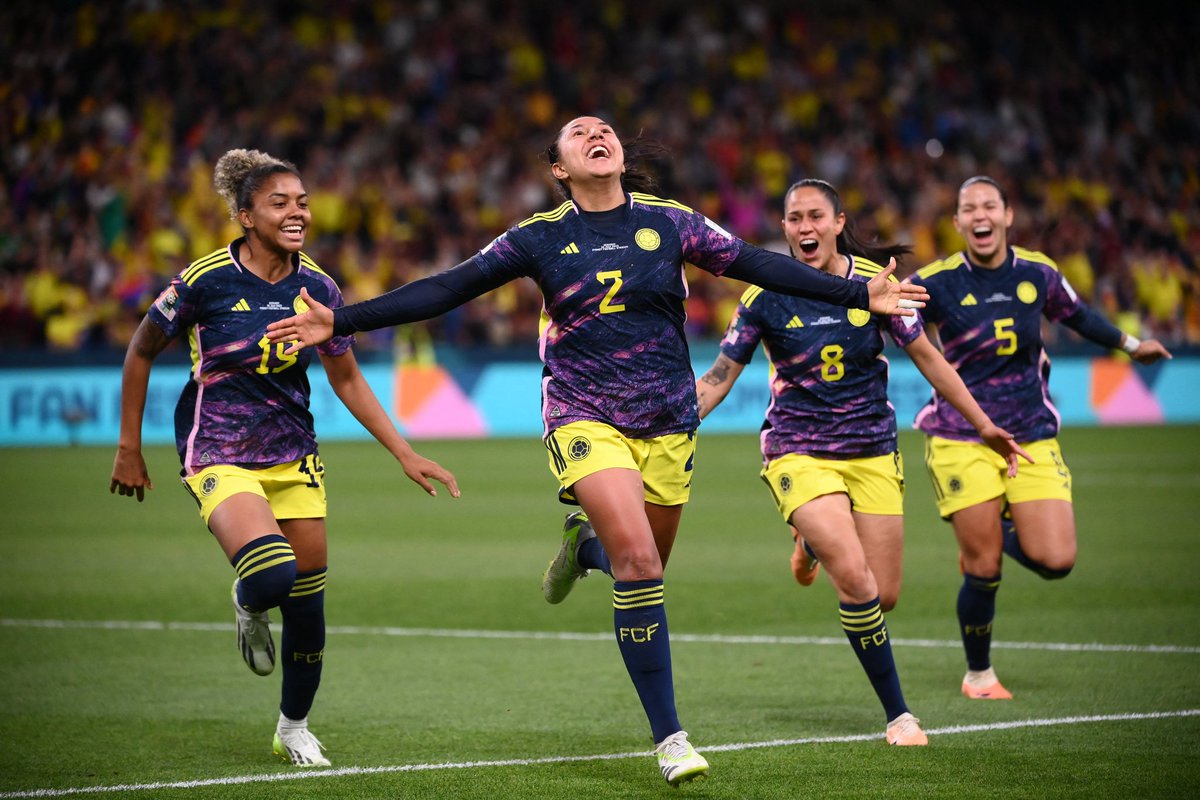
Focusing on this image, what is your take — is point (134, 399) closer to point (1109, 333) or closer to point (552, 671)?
point (552, 671)

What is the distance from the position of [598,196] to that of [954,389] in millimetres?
1852

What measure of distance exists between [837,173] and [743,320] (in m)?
21.5

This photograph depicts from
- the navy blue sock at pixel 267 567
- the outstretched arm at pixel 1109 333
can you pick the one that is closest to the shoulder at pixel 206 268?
the navy blue sock at pixel 267 567

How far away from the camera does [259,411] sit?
20.7 feet

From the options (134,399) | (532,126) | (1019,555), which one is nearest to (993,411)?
(1019,555)

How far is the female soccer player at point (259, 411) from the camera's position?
6238 mm

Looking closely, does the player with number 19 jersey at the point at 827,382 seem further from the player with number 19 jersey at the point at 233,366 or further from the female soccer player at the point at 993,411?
the player with number 19 jersey at the point at 233,366

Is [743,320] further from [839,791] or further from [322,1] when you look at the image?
[322,1]

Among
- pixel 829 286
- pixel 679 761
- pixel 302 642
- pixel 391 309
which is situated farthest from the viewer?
pixel 302 642

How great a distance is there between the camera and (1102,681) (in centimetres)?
768

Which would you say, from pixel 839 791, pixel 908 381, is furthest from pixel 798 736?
pixel 908 381

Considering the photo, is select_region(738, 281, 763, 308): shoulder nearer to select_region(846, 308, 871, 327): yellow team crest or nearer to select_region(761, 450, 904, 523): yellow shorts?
select_region(846, 308, 871, 327): yellow team crest

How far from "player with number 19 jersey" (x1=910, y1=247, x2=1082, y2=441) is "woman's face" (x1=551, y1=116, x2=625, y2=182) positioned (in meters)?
2.41

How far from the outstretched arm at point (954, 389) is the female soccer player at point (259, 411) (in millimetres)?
2053
